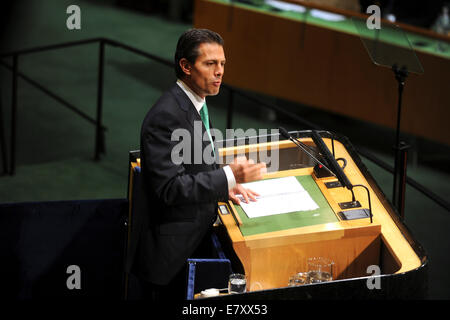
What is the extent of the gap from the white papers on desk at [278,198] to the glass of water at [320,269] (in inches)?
8.3

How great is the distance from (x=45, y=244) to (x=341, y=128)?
3797 millimetres

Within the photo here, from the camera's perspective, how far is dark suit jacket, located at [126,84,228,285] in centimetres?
252

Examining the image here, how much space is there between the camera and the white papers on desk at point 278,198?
2908 millimetres

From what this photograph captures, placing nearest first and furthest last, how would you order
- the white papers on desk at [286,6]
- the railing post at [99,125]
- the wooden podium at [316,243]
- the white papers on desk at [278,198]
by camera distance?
the wooden podium at [316,243] → the white papers on desk at [278,198] → the railing post at [99,125] → the white papers on desk at [286,6]

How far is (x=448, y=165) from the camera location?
6.00 meters

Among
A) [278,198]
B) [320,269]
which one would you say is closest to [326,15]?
[278,198]

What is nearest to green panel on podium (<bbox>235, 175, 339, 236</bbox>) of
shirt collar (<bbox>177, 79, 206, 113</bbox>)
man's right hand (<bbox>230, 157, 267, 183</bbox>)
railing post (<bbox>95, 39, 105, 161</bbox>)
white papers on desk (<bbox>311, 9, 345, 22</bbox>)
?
man's right hand (<bbox>230, 157, 267, 183</bbox>)

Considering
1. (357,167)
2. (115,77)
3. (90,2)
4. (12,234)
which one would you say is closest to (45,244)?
(12,234)

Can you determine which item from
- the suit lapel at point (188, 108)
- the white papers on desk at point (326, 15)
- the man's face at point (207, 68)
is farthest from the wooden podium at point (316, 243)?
the white papers on desk at point (326, 15)

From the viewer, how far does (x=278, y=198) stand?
300cm

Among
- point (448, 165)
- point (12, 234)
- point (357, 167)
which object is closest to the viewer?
point (357, 167)

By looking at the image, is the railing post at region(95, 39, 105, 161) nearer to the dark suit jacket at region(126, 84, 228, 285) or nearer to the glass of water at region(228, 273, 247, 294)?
the dark suit jacket at region(126, 84, 228, 285)

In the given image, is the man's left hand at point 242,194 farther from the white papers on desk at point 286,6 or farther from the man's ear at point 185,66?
the white papers on desk at point 286,6
